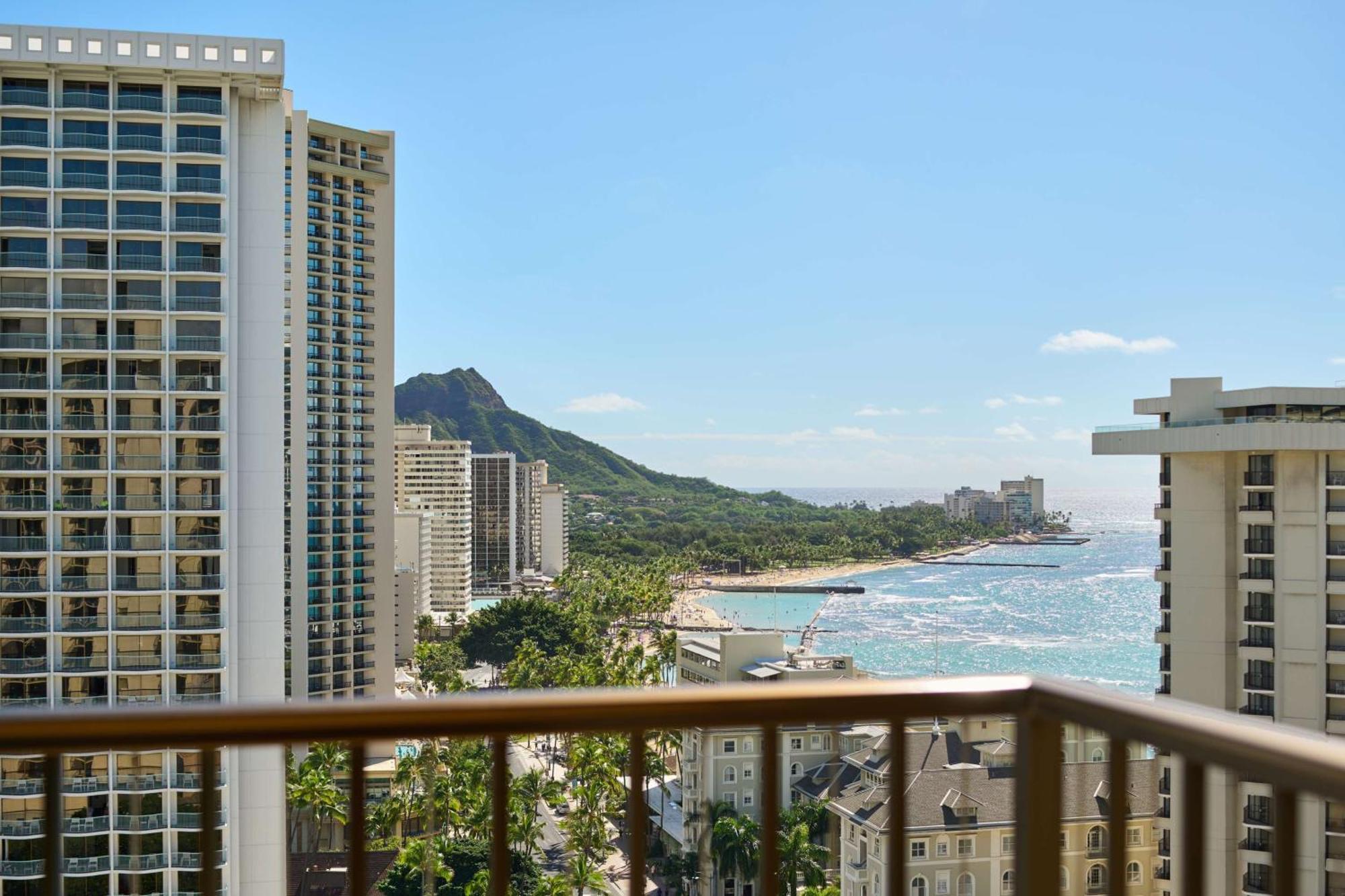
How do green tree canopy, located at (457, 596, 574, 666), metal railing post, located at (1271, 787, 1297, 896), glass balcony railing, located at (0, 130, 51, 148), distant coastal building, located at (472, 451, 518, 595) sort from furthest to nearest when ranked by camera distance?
distant coastal building, located at (472, 451, 518, 595) < green tree canopy, located at (457, 596, 574, 666) < glass balcony railing, located at (0, 130, 51, 148) < metal railing post, located at (1271, 787, 1297, 896)

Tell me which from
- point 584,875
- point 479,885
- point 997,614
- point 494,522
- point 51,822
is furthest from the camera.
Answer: point 494,522

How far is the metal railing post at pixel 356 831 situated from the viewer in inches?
43.8

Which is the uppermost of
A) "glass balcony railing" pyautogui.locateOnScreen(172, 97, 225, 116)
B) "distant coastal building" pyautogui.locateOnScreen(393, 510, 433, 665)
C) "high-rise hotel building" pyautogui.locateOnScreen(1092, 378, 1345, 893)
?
"glass balcony railing" pyautogui.locateOnScreen(172, 97, 225, 116)

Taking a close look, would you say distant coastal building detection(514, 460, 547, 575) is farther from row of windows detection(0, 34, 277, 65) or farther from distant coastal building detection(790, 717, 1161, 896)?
distant coastal building detection(790, 717, 1161, 896)

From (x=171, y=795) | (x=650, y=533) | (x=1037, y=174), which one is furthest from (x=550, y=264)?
(x=171, y=795)

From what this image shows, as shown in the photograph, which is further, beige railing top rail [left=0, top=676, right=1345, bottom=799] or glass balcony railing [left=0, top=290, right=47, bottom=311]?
glass balcony railing [left=0, top=290, right=47, bottom=311]

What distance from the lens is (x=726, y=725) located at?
113cm

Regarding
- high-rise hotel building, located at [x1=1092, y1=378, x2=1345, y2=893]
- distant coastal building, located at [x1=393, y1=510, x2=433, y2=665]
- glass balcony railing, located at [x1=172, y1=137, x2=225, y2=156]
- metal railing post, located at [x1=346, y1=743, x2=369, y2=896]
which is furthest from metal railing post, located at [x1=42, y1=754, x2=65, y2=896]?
distant coastal building, located at [x1=393, y1=510, x2=433, y2=665]

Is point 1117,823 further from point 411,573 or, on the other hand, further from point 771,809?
point 411,573

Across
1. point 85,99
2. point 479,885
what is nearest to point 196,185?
point 85,99

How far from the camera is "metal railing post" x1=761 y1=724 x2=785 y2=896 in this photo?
1.13 meters

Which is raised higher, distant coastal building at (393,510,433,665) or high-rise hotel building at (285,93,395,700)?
high-rise hotel building at (285,93,395,700)

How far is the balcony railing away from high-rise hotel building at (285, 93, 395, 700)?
22135 millimetres

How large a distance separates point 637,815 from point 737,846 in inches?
6.4
